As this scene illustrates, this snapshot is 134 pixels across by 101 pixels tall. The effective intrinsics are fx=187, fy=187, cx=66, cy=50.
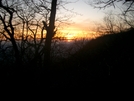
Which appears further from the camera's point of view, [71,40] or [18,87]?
[71,40]

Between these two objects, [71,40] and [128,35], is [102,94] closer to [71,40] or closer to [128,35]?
[128,35]

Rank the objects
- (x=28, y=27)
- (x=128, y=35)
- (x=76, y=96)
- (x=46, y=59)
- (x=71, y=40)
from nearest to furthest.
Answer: (x=76, y=96)
(x=46, y=59)
(x=128, y=35)
(x=28, y=27)
(x=71, y=40)

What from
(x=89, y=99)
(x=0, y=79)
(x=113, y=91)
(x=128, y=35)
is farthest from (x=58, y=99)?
(x=128, y=35)

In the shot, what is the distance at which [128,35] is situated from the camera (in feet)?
53.3

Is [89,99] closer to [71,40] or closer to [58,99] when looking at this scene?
[58,99]

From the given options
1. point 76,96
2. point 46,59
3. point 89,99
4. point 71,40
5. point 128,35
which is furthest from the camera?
point 71,40

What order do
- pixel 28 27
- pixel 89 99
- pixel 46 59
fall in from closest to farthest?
pixel 89 99
pixel 46 59
pixel 28 27

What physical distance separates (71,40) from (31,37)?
1056 centimetres

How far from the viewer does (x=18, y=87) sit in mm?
7445

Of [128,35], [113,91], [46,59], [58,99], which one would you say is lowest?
[58,99]

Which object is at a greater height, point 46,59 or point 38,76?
point 46,59

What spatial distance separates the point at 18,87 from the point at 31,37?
18069 mm

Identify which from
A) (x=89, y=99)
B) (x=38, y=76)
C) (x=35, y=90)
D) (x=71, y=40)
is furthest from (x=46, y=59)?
(x=71, y=40)

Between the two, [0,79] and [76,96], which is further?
[0,79]
